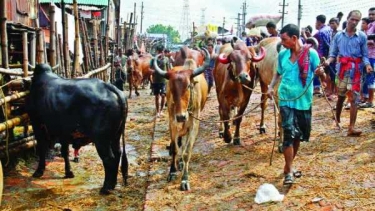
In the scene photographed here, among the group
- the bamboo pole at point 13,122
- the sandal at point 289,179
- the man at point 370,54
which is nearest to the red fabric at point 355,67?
the man at point 370,54

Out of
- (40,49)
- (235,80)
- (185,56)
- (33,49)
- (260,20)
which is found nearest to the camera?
(235,80)

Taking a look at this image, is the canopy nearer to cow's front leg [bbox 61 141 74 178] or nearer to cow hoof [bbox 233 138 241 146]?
cow hoof [bbox 233 138 241 146]

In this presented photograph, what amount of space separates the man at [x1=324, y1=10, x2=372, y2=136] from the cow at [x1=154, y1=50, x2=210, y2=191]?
2.32 m

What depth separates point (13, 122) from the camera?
617cm

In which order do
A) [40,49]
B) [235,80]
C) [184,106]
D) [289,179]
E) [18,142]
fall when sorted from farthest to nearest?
[40,49]
[235,80]
[18,142]
[184,106]
[289,179]

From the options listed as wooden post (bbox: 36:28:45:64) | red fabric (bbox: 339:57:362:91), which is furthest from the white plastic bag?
wooden post (bbox: 36:28:45:64)

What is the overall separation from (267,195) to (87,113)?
2.39 m

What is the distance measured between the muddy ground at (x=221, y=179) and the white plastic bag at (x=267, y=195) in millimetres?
78

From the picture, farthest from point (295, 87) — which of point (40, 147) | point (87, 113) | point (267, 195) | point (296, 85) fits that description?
point (40, 147)

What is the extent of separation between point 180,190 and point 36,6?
10847 mm

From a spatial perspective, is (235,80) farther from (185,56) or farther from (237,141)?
(185,56)

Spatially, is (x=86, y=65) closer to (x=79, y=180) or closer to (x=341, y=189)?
(x=79, y=180)

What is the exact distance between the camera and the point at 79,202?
216 inches

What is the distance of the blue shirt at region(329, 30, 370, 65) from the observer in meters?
7.00
